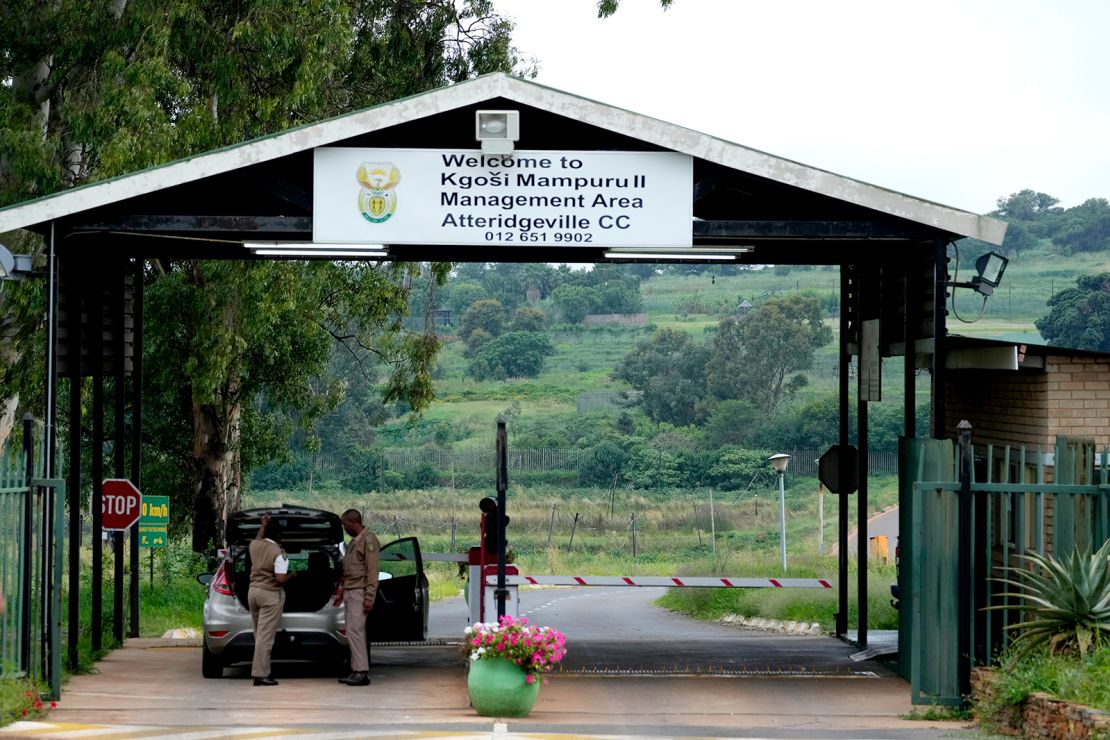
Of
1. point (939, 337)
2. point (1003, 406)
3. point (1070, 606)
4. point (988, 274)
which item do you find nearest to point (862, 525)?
point (1003, 406)

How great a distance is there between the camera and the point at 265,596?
586 inches

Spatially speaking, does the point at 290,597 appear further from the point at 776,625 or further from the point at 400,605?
the point at 776,625

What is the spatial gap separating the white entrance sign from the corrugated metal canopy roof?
333 millimetres

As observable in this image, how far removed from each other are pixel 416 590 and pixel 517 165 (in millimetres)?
7007

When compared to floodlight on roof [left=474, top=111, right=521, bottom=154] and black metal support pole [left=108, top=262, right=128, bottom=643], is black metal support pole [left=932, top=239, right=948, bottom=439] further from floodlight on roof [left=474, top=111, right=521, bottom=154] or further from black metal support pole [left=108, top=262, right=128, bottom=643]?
black metal support pole [left=108, top=262, right=128, bottom=643]

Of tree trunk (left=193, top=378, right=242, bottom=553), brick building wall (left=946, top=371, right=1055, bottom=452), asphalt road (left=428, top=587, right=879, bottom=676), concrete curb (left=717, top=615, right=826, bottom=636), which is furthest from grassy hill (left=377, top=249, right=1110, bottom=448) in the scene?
brick building wall (left=946, top=371, right=1055, bottom=452)

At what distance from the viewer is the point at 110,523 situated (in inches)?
693

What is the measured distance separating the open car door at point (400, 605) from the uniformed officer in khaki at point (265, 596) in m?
4.39

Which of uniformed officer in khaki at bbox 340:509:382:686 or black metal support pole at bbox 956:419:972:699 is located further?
uniformed officer in khaki at bbox 340:509:382:686

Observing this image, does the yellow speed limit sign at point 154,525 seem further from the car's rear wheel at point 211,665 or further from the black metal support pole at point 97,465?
the car's rear wheel at point 211,665

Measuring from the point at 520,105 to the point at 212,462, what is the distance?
18.5 metres

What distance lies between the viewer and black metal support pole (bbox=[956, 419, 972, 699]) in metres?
13.4

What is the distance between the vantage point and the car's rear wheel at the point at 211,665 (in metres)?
15.4

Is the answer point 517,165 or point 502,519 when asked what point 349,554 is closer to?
point 502,519
